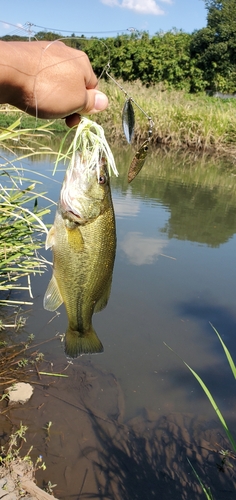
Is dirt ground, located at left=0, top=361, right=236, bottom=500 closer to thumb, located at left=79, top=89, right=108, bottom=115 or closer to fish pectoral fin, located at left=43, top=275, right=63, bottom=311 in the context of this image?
fish pectoral fin, located at left=43, top=275, right=63, bottom=311

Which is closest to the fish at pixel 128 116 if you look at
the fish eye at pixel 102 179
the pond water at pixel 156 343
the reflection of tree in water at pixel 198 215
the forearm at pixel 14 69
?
the fish eye at pixel 102 179

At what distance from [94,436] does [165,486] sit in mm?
636

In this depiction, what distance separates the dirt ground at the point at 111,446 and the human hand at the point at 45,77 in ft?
8.29

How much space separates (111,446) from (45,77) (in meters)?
2.80

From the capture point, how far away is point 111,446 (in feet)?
11.4

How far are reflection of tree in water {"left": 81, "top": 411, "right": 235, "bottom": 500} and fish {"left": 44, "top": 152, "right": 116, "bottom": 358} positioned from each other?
1.82 meters

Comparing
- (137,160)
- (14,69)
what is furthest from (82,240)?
(14,69)

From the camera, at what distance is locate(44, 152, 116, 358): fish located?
170 cm

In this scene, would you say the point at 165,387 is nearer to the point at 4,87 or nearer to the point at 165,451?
the point at 165,451

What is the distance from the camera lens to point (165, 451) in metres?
3.54

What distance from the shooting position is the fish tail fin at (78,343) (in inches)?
79.4

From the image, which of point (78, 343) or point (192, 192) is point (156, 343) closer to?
point (78, 343)

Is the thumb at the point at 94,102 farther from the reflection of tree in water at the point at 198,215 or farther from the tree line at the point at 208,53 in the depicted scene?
the tree line at the point at 208,53

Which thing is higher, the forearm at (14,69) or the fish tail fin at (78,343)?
the forearm at (14,69)
